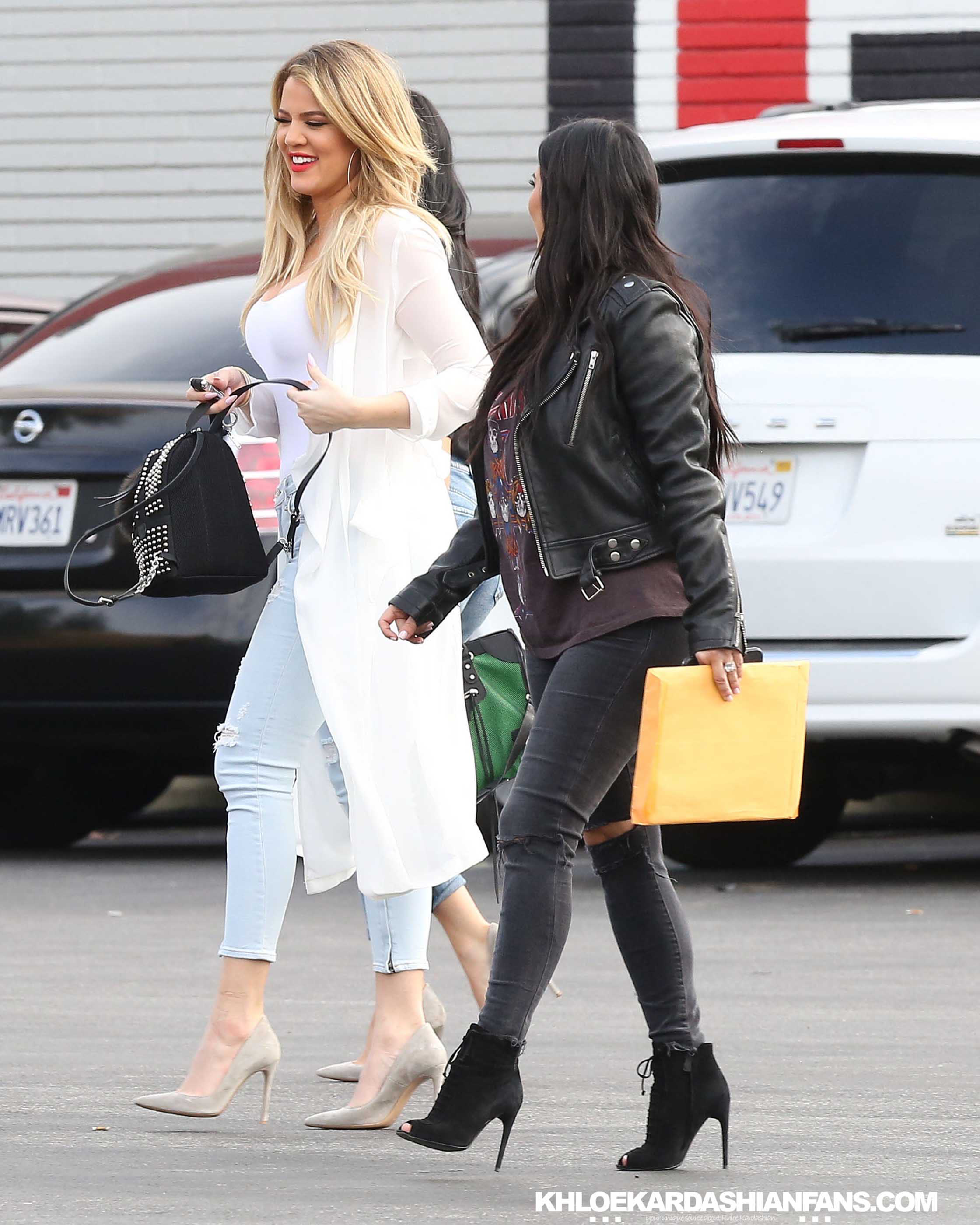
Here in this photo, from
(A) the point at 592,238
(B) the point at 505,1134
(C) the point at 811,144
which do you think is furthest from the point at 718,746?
(C) the point at 811,144

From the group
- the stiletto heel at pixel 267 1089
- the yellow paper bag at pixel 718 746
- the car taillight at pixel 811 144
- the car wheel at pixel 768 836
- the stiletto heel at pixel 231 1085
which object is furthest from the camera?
the car wheel at pixel 768 836

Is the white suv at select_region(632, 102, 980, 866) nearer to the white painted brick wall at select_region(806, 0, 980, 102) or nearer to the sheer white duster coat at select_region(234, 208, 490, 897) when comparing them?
the sheer white duster coat at select_region(234, 208, 490, 897)

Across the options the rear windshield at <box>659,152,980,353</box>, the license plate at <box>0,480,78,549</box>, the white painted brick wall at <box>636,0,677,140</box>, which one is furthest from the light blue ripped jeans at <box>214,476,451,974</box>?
the white painted brick wall at <box>636,0,677,140</box>

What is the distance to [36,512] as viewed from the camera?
701cm

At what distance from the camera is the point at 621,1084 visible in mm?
4578

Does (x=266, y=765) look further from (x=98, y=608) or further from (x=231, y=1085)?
(x=98, y=608)

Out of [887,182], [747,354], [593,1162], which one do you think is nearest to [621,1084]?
[593,1162]

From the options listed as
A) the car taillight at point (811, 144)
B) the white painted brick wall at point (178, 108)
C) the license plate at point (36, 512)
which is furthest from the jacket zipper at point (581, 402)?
the white painted brick wall at point (178, 108)

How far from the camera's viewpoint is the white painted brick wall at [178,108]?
45.9ft

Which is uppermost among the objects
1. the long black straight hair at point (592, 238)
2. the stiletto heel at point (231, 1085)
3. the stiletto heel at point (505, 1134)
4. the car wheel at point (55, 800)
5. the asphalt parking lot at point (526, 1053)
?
the long black straight hair at point (592, 238)

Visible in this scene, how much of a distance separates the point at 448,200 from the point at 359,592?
90 centimetres

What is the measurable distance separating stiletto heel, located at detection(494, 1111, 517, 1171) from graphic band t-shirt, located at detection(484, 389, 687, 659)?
708 millimetres

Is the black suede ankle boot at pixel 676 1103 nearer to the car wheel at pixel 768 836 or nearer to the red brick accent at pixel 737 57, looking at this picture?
the car wheel at pixel 768 836

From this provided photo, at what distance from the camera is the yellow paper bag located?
3611 mm
